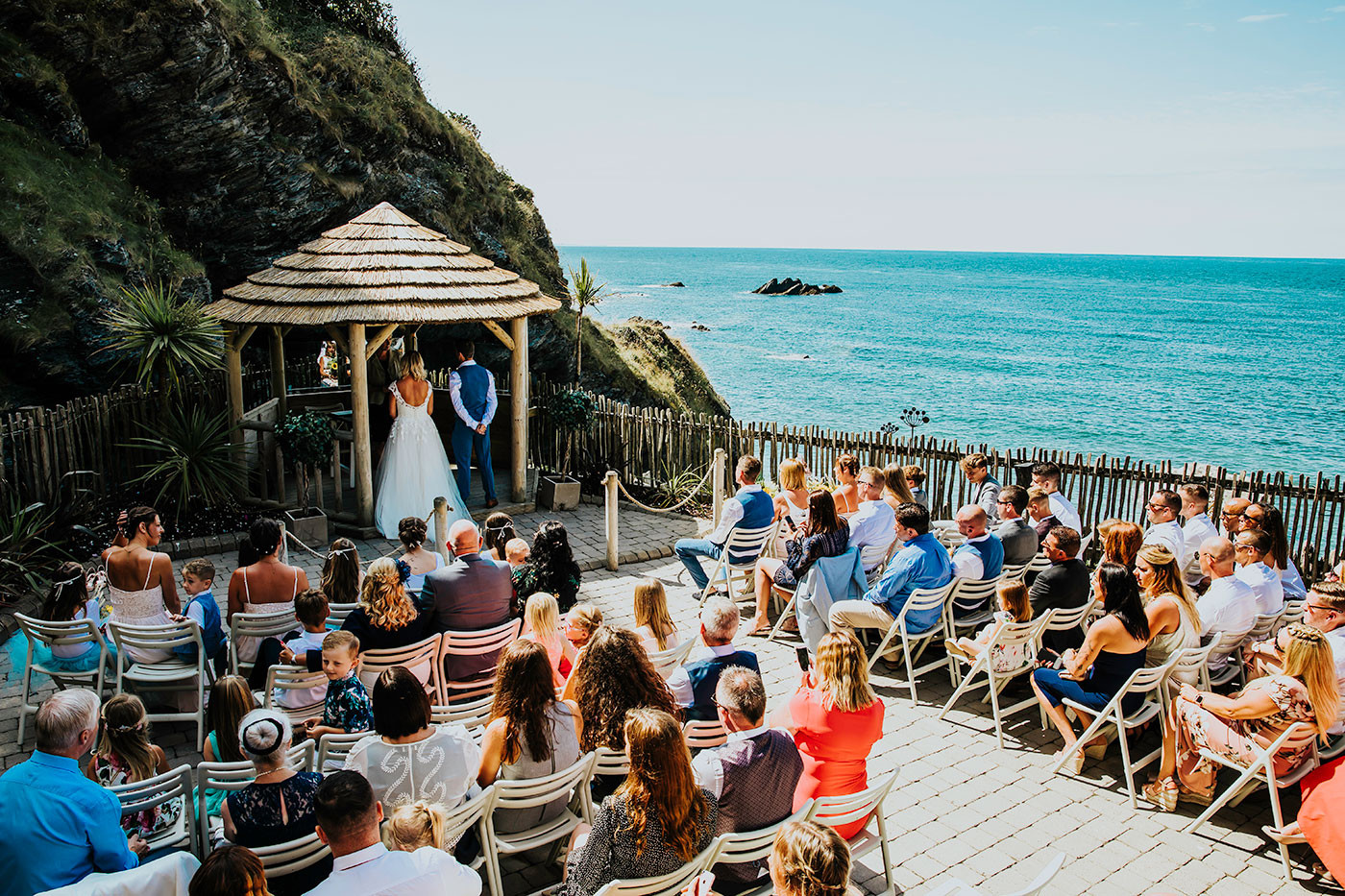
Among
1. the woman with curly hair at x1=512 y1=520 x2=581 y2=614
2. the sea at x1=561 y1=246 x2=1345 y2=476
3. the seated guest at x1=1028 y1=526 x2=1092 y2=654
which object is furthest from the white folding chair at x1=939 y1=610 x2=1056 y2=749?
the sea at x1=561 y1=246 x2=1345 y2=476

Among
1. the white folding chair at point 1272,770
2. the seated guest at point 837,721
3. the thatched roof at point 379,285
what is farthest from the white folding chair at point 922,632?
the thatched roof at point 379,285

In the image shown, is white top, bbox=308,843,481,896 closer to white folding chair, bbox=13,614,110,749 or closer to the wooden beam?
white folding chair, bbox=13,614,110,749

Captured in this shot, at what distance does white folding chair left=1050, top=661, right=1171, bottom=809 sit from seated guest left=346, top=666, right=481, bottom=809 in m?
4.15

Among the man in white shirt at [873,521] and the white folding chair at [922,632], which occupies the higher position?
the man in white shirt at [873,521]

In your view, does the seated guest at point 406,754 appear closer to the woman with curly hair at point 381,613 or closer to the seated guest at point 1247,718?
the woman with curly hair at point 381,613

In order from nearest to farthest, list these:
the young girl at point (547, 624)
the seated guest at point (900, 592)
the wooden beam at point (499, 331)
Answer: the young girl at point (547, 624) → the seated guest at point (900, 592) → the wooden beam at point (499, 331)

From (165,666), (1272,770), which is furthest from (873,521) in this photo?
(165,666)

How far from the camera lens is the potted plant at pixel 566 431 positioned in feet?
41.9

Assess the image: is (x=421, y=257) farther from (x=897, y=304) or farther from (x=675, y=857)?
(x=897, y=304)

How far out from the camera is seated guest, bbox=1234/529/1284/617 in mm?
6785

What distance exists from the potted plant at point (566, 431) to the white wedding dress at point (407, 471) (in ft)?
4.76

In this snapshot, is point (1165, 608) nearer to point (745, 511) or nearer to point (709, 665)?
point (709, 665)

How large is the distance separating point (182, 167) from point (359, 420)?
8.13 metres

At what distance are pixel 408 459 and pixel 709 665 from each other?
7368 millimetres
